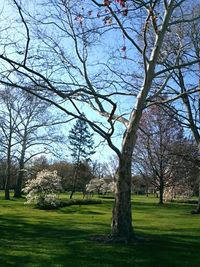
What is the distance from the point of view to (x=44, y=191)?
33.3 m

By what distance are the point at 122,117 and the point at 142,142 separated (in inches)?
Answer: 1132

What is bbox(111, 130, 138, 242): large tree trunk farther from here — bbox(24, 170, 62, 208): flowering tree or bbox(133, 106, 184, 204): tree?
bbox(133, 106, 184, 204): tree

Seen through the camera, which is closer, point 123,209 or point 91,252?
point 91,252

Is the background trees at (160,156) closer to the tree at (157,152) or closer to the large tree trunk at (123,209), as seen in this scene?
the tree at (157,152)

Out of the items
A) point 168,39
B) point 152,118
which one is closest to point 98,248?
point 168,39

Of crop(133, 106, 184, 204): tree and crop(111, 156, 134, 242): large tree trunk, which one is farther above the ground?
crop(133, 106, 184, 204): tree

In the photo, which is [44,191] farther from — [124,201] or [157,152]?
[124,201]

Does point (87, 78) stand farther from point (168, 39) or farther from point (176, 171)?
point (176, 171)

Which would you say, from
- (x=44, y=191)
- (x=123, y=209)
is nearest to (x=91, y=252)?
(x=123, y=209)

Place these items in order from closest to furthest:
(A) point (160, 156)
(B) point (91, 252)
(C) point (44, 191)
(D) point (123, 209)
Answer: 1. (B) point (91, 252)
2. (D) point (123, 209)
3. (C) point (44, 191)
4. (A) point (160, 156)

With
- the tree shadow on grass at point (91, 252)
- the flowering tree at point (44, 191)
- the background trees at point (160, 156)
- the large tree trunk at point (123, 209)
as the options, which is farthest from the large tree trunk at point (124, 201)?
the background trees at point (160, 156)

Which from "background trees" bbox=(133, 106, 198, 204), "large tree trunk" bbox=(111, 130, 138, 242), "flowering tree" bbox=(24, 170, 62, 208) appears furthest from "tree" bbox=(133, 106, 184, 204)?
"large tree trunk" bbox=(111, 130, 138, 242)

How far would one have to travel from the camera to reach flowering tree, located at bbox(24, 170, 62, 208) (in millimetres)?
31578

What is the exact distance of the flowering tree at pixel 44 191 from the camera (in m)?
31.6
